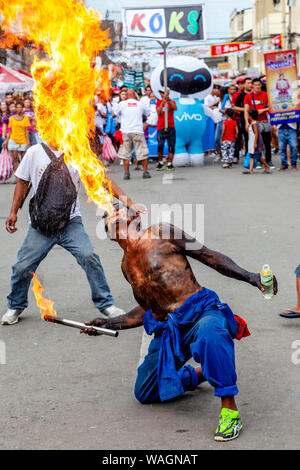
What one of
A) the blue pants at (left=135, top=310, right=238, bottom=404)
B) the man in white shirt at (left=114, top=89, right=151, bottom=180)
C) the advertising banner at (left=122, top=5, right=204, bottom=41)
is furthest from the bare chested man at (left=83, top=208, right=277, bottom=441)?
the advertising banner at (left=122, top=5, right=204, bottom=41)

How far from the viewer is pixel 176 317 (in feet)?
12.7

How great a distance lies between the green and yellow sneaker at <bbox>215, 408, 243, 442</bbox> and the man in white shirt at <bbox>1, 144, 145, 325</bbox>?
227 centimetres

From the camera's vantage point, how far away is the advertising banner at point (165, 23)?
1709cm

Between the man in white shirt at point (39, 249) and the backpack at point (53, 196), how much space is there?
53 millimetres

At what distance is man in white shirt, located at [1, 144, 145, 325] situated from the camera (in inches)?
222

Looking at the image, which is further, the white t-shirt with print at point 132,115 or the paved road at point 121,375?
the white t-shirt with print at point 132,115

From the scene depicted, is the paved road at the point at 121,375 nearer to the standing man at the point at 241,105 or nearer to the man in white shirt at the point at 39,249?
the man in white shirt at the point at 39,249

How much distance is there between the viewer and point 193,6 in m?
17.6

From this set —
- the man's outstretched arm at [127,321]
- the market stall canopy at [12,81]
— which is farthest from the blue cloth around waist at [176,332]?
the market stall canopy at [12,81]

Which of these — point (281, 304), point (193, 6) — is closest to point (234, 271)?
point (281, 304)

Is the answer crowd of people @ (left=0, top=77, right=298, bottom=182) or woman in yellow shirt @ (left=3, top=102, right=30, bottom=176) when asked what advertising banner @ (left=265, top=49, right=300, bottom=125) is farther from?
woman in yellow shirt @ (left=3, top=102, right=30, bottom=176)

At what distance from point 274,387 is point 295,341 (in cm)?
90

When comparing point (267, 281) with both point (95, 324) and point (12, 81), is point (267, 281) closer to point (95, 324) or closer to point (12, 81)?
point (95, 324)
